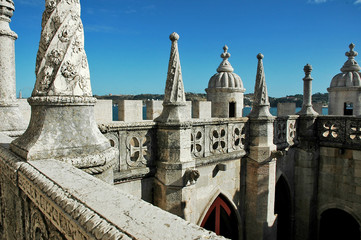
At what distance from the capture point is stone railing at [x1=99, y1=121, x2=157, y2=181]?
16.0 feet

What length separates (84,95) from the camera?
2.89m

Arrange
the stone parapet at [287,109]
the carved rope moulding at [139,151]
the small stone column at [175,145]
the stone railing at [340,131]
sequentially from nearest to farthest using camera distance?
the carved rope moulding at [139,151]
the small stone column at [175,145]
the stone railing at [340,131]
the stone parapet at [287,109]

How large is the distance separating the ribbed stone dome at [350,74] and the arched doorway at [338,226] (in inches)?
229

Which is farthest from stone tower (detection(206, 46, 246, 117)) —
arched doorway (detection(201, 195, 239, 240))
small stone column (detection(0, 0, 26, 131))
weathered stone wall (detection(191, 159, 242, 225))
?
small stone column (detection(0, 0, 26, 131))

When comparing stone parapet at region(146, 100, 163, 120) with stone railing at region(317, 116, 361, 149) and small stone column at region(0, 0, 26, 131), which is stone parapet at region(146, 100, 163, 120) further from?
stone railing at region(317, 116, 361, 149)

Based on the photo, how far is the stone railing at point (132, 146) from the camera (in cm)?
487

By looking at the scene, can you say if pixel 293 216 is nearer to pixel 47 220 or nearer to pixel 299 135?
pixel 299 135

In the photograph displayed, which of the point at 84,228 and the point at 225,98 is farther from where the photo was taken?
the point at 225,98

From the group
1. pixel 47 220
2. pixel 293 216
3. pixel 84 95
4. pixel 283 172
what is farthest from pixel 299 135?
pixel 47 220

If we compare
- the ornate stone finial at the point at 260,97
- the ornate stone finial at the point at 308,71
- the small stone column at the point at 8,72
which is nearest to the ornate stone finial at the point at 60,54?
the small stone column at the point at 8,72

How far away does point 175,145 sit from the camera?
535 centimetres

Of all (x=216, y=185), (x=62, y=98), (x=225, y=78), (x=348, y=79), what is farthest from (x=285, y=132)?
(x=62, y=98)

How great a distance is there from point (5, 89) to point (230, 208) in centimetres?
635

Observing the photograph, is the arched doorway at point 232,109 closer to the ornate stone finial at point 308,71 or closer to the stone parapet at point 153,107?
the ornate stone finial at point 308,71
